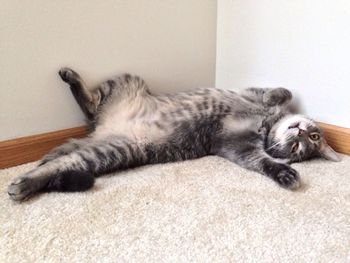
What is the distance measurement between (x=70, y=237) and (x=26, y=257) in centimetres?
12

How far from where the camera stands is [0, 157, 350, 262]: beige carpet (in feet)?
3.00

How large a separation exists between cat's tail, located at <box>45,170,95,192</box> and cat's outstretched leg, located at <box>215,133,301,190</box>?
57cm

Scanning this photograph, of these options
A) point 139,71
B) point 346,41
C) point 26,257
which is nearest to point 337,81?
point 346,41

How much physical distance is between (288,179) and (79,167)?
0.70 m

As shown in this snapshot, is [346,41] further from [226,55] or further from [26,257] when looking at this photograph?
[26,257]

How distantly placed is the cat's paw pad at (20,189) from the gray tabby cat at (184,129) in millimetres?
170

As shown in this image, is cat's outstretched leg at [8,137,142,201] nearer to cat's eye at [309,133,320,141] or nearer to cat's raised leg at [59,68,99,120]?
cat's raised leg at [59,68,99,120]

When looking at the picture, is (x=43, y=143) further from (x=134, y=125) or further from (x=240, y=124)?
(x=240, y=124)

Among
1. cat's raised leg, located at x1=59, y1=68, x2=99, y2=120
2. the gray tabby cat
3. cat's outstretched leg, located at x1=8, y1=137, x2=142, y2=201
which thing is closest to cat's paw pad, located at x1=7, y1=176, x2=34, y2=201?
cat's outstretched leg, located at x1=8, y1=137, x2=142, y2=201

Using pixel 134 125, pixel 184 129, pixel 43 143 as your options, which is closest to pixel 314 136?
pixel 184 129

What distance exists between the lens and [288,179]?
4.09ft

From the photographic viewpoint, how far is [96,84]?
1.55 metres

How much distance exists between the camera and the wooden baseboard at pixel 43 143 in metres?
1.37

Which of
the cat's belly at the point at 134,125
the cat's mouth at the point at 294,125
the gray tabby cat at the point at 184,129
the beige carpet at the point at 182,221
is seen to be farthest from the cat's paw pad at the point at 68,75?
the cat's mouth at the point at 294,125
